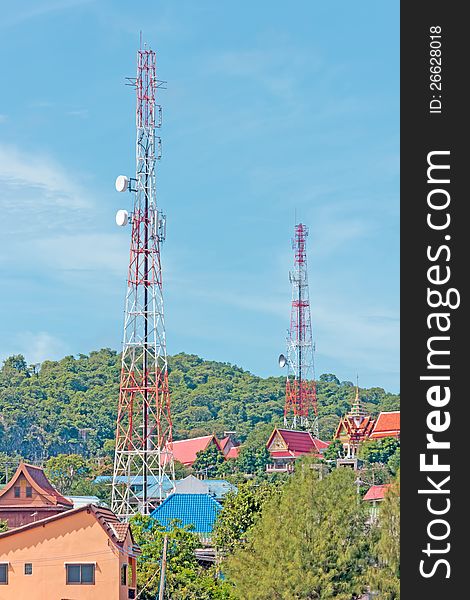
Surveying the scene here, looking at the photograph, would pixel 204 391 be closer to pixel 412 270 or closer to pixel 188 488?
pixel 188 488

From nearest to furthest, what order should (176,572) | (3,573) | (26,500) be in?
(3,573) < (176,572) < (26,500)

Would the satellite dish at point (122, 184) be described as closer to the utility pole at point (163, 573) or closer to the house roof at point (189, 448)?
the utility pole at point (163, 573)

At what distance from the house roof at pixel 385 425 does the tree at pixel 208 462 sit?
1404cm

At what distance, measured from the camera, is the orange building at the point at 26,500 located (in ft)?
199

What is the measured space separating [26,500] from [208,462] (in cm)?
3813

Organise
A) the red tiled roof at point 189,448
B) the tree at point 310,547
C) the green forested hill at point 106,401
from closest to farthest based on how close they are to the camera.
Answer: the tree at point 310,547
the red tiled roof at point 189,448
the green forested hill at point 106,401

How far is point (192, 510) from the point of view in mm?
57938

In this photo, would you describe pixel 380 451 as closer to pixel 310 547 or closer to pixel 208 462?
pixel 208 462

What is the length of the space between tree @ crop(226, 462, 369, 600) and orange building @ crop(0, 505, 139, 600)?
145 inches

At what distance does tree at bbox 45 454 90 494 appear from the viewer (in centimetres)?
8351

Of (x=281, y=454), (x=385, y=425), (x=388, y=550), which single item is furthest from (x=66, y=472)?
(x=388, y=550)

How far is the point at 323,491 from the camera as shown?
3600 centimetres

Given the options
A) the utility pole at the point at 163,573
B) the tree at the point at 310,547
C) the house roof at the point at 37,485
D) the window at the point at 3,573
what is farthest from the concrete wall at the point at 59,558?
the house roof at the point at 37,485

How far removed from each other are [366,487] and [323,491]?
27.1 metres
